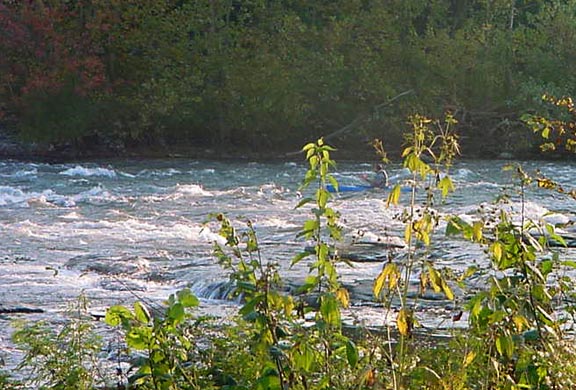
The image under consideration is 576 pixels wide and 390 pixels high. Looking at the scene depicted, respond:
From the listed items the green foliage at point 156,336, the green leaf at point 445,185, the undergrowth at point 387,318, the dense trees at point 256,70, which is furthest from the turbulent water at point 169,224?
the dense trees at point 256,70

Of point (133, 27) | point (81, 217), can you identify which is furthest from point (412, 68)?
point (81, 217)

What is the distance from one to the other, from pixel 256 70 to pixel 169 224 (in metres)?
15.0

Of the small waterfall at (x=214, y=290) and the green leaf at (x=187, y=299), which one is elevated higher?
the green leaf at (x=187, y=299)

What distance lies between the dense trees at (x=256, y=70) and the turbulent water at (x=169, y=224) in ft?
13.8

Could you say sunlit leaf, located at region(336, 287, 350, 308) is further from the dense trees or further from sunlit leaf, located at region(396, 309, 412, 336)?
the dense trees

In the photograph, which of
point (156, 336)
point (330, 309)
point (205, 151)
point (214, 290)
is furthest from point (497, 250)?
Answer: point (205, 151)

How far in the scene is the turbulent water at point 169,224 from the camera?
10.5 meters

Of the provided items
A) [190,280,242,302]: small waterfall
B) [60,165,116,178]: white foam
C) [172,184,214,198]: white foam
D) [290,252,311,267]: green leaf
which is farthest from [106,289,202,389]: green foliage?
[60,165,116,178]: white foam

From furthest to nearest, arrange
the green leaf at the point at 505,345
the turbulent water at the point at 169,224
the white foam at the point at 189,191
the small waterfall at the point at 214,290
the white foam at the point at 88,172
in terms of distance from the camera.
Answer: the white foam at the point at 88,172 → the white foam at the point at 189,191 → the turbulent water at the point at 169,224 → the small waterfall at the point at 214,290 → the green leaf at the point at 505,345

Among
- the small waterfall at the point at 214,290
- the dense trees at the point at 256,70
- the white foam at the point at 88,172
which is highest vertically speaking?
the dense trees at the point at 256,70

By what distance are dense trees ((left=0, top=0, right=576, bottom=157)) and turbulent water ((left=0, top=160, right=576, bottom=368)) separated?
13.8 ft

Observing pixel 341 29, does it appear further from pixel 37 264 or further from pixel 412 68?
pixel 37 264

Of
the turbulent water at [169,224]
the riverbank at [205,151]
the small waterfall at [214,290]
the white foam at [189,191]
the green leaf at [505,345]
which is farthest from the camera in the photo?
the riverbank at [205,151]

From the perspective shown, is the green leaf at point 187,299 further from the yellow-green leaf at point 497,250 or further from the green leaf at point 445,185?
the yellow-green leaf at point 497,250
